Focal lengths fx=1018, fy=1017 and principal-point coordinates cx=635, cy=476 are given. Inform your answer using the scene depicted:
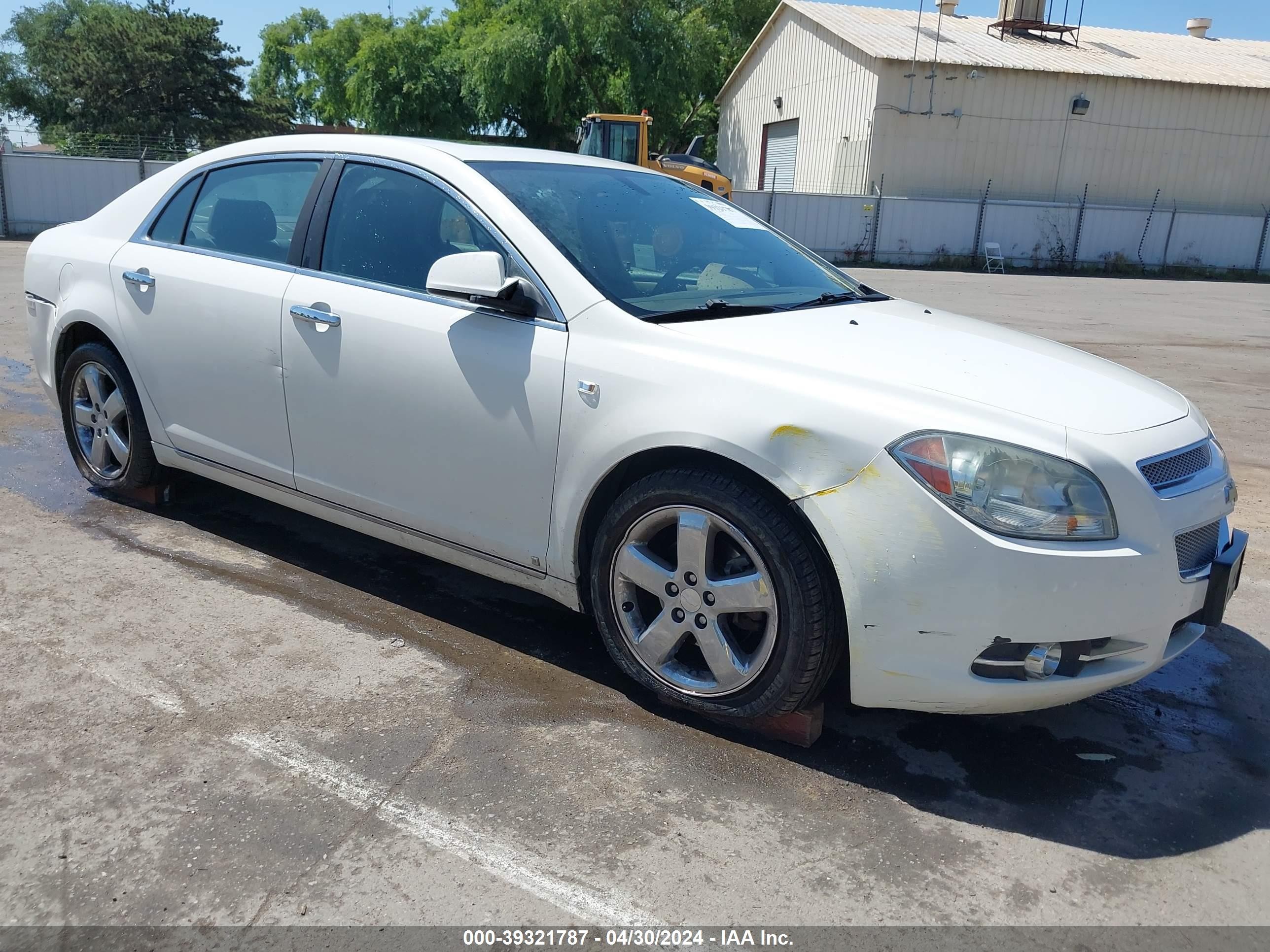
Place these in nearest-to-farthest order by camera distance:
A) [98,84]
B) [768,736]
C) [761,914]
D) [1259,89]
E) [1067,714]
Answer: [761,914] → [768,736] → [1067,714] → [1259,89] → [98,84]

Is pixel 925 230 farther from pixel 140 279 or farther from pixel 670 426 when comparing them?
pixel 670 426

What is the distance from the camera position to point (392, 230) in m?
3.56

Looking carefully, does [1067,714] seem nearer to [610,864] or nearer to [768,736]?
[768,736]

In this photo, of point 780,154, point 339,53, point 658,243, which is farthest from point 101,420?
point 339,53

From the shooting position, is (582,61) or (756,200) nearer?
(756,200)

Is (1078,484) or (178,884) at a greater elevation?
(1078,484)

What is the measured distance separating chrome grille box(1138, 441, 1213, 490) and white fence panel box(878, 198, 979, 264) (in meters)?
25.3

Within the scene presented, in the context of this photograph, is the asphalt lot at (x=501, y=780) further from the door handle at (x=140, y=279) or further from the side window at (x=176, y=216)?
the side window at (x=176, y=216)

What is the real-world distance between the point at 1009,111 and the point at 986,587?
30.6 metres

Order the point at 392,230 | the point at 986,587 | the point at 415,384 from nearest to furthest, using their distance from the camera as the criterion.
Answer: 1. the point at 986,587
2. the point at 415,384
3. the point at 392,230

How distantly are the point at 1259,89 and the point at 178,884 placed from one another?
3681cm

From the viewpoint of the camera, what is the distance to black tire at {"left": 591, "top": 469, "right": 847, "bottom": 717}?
8.77 feet

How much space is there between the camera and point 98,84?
147ft

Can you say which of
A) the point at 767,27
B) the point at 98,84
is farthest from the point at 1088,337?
the point at 98,84
